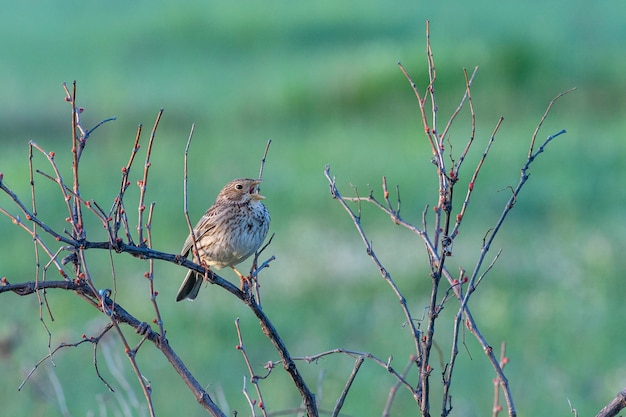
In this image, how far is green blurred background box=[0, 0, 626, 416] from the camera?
9.67m

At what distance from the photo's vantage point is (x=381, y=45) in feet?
80.3

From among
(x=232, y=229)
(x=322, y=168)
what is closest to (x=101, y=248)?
(x=232, y=229)

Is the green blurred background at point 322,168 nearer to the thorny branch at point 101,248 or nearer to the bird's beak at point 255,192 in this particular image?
the thorny branch at point 101,248

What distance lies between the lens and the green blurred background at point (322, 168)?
31.7ft

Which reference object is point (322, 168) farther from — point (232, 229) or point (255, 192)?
point (232, 229)

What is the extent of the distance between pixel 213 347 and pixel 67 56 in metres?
17.3

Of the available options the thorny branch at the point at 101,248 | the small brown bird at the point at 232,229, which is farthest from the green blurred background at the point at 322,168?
the small brown bird at the point at 232,229

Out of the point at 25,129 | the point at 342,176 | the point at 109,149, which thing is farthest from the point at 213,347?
the point at 25,129

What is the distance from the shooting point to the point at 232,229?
5672 mm

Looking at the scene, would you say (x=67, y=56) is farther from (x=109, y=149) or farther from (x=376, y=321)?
(x=376, y=321)

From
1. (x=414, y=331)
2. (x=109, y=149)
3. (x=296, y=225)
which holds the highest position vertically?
(x=109, y=149)

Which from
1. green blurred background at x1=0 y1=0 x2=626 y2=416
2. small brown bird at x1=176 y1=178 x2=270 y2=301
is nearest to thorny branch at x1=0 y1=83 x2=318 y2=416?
green blurred background at x1=0 y1=0 x2=626 y2=416

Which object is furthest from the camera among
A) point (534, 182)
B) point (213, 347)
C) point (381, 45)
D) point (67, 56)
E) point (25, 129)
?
point (67, 56)

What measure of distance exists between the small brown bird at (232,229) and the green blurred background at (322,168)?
63cm
